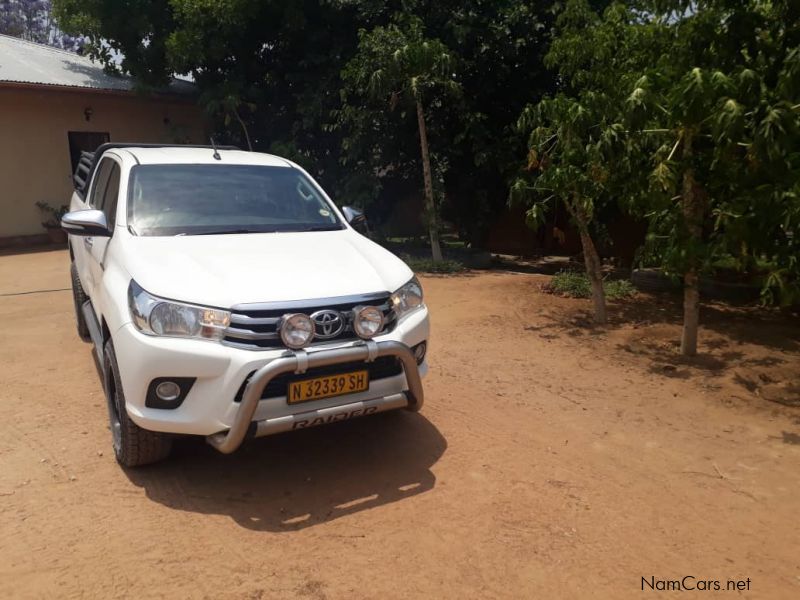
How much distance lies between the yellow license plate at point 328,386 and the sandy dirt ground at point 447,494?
593mm

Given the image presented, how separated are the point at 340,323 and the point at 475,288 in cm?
599

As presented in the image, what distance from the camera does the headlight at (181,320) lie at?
10.1 feet

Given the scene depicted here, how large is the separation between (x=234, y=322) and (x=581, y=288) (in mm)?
6411


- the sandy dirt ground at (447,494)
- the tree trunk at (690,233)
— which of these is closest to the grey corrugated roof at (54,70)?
the sandy dirt ground at (447,494)

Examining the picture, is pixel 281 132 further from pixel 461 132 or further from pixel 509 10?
pixel 509 10

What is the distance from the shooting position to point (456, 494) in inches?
134

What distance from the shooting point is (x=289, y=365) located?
2.99 meters

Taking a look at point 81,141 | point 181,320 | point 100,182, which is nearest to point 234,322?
point 181,320

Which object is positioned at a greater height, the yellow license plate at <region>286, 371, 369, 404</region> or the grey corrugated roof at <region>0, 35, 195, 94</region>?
the grey corrugated roof at <region>0, 35, 195, 94</region>

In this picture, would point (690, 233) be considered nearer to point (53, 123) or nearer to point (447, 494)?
point (447, 494)

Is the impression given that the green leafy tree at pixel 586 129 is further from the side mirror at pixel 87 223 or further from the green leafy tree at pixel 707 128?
the side mirror at pixel 87 223

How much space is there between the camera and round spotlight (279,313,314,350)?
3.08m

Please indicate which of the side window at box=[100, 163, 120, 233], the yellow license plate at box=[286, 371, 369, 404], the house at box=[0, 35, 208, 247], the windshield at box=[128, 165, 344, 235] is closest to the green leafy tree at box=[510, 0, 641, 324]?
the windshield at box=[128, 165, 344, 235]

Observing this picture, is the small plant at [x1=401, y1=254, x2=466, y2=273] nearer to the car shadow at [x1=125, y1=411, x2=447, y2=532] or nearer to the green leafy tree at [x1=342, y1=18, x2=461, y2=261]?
the green leafy tree at [x1=342, y1=18, x2=461, y2=261]
